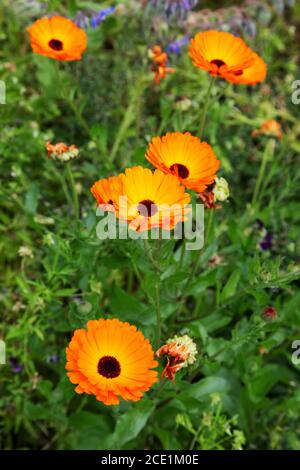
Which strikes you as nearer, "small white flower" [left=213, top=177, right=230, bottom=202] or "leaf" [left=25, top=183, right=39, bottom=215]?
"small white flower" [left=213, top=177, right=230, bottom=202]

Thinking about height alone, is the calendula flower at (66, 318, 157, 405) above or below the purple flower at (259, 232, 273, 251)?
below

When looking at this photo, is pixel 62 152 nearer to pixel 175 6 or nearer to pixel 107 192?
pixel 107 192

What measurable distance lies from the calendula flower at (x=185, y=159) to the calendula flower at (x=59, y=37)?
1.41ft

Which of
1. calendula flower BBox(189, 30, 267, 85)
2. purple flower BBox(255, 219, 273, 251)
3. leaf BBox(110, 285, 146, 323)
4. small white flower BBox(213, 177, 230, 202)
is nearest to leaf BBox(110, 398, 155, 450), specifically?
leaf BBox(110, 285, 146, 323)

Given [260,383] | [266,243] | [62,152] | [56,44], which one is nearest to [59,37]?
[56,44]

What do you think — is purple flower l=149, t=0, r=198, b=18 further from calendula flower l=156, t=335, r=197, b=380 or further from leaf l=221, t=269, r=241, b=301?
calendula flower l=156, t=335, r=197, b=380

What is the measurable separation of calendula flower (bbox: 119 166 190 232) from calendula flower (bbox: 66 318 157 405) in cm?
21

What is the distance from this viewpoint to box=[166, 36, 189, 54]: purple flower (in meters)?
2.34

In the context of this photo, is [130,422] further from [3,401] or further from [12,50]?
[12,50]

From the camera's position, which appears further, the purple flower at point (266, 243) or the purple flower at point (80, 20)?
the purple flower at point (80, 20)

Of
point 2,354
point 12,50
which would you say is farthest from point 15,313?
point 12,50

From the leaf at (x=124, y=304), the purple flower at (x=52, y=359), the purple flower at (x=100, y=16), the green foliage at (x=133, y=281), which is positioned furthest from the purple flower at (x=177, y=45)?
the purple flower at (x=52, y=359)

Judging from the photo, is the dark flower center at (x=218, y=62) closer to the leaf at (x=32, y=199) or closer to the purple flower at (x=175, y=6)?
the leaf at (x=32, y=199)

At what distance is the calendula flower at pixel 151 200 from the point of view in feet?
3.55
